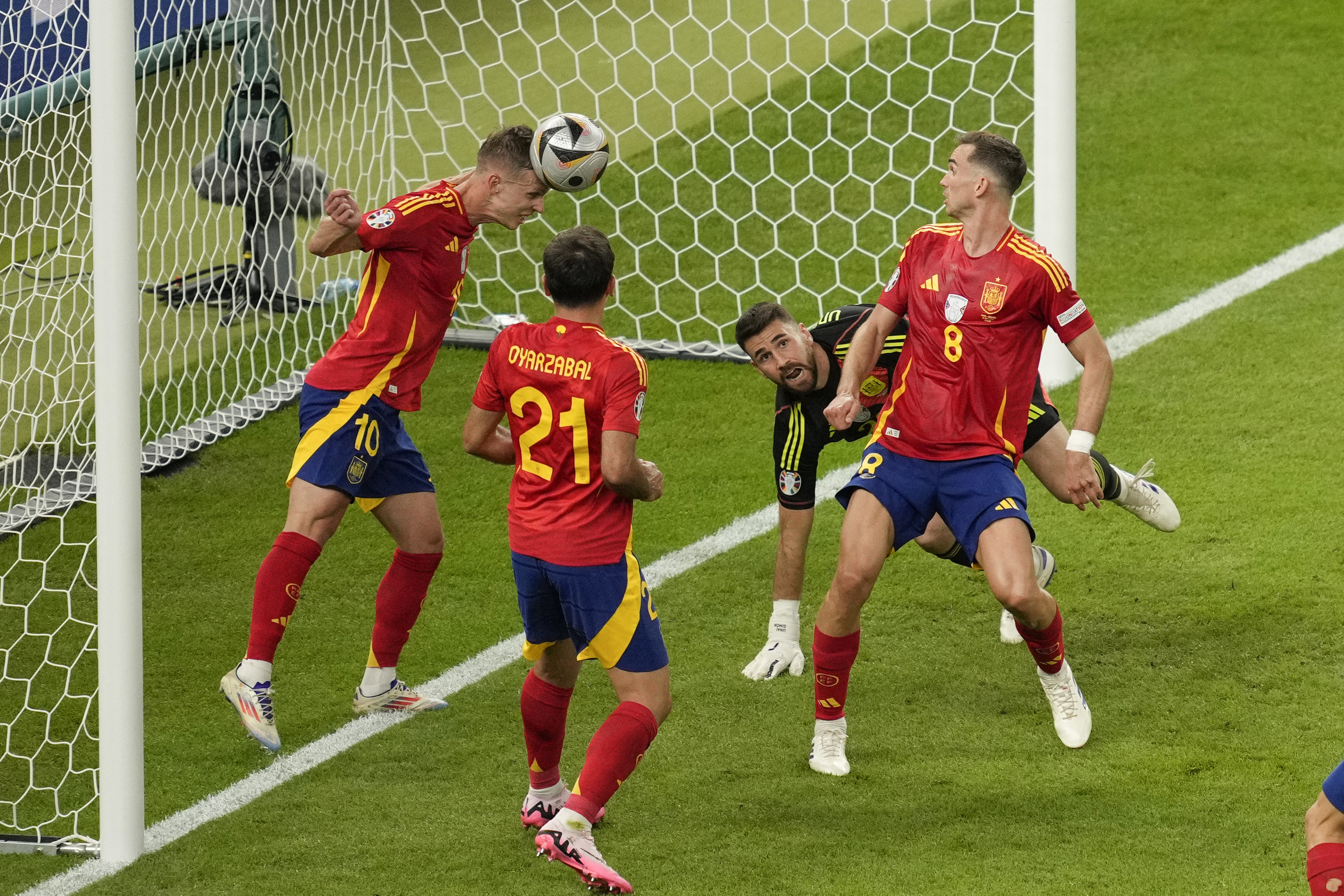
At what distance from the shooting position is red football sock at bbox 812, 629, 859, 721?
15.9 feet

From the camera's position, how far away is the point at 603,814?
15.4ft

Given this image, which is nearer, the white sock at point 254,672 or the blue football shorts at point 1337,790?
the blue football shorts at point 1337,790

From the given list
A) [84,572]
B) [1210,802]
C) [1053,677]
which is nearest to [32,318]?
[84,572]

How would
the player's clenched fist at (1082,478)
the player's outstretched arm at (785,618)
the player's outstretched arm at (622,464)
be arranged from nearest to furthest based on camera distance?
the player's outstretched arm at (622,464), the player's clenched fist at (1082,478), the player's outstretched arm at (785,618)

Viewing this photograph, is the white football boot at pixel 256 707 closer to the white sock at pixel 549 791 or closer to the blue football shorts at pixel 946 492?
the white sock at pixel 549 791

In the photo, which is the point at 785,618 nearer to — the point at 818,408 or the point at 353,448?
the point at 818,408

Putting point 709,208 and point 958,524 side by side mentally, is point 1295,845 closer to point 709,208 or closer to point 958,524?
point 958,524

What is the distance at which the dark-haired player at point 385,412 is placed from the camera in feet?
16.6

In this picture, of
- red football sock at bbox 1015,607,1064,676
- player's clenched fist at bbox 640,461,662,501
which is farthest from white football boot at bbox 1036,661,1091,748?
player's clenched fist at bbox 640,461,662,501

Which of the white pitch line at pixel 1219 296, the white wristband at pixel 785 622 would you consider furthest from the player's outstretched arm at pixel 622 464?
the white pitch line at pixel 1219 296

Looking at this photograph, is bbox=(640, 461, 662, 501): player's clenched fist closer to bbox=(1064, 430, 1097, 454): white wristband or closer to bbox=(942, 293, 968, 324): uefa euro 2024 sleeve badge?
bbox=(942, 293, 968, 324): uefa euro 2024 sleeve badge

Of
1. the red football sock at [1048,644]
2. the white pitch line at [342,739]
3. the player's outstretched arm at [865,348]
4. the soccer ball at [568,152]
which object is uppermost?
the soccer ball at [568,152]

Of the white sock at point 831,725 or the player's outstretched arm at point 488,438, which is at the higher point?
the player's outstretched arm at point 488,438

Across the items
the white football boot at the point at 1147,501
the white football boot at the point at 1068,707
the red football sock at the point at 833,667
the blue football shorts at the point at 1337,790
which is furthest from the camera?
the white football boot at the point at 1147,501
